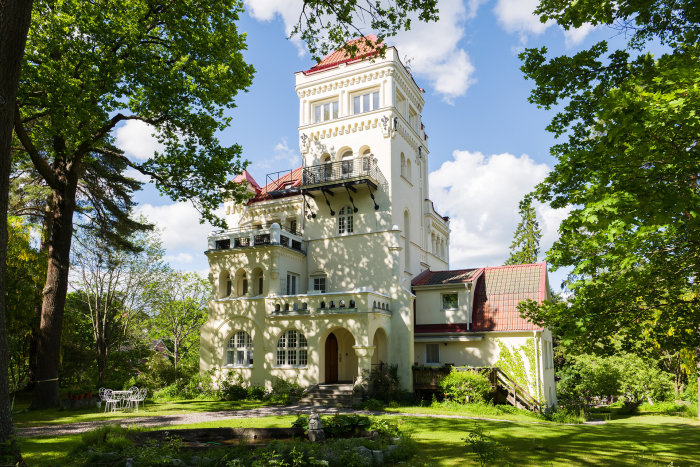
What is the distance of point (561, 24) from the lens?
1127cm

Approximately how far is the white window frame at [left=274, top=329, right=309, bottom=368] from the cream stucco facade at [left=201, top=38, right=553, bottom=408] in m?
0.05

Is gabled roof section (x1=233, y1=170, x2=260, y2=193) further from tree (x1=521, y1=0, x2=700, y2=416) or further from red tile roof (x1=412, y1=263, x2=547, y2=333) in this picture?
tree (x1=521, y1=0, x2=700, y2=416)

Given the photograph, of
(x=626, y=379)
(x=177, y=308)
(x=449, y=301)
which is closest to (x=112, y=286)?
(x=177, y=308)

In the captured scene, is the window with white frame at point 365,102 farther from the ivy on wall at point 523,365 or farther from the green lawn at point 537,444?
the green lawn at point 537,444

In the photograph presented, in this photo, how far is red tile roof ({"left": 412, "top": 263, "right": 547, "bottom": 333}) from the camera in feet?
82.5

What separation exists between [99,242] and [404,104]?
780 inches

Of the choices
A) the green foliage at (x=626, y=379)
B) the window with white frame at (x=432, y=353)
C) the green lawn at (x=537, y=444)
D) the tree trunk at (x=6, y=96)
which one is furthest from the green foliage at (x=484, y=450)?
the green foliage at (x=626, y=379)

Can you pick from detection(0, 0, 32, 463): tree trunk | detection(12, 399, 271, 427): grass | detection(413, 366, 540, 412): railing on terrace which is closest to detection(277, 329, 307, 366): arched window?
detection(12, 399, 271, 427): grass

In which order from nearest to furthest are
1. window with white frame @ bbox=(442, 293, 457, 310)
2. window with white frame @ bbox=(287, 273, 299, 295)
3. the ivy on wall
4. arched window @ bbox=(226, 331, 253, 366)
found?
1. the ivy on wall
2. arched window @ bbox=(226, 331, 253, 366)
3. window with white frame @ bbox=(442, 293, 457, 310)
4. window with white frame @ bbox=(287, 273, 299, 295)

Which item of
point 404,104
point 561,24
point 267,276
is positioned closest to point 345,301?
point 267,276

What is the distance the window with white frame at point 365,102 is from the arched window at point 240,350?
14.5m

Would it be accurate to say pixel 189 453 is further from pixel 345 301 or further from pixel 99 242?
pixel 99 242

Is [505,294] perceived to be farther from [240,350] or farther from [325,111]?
[325,111]

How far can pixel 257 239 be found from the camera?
27.1m
